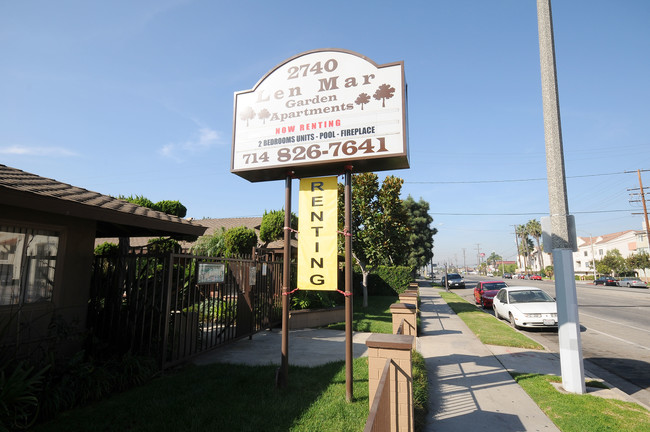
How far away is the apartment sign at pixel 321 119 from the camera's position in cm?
523

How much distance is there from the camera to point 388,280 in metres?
25.6

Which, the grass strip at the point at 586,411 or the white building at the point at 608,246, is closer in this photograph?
the grass strip at the point at 586,411

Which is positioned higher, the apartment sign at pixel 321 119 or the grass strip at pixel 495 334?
the apartment sign at pixel 321 119

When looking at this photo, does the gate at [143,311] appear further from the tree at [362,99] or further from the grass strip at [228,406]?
the tree at [362,99]

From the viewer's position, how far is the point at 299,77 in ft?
19.3

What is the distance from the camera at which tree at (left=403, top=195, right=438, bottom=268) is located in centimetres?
4372

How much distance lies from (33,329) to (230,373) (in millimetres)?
3065

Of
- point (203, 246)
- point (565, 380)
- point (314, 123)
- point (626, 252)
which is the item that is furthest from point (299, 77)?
point (626, 252)

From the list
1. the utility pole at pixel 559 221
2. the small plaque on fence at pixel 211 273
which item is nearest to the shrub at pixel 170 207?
the small plaque on fence at pixel 211 273

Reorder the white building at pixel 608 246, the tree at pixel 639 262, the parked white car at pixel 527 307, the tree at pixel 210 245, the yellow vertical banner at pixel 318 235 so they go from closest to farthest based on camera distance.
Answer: the yellow vertical banner at pixel 318 235 → the parked white car at pixel 527 307 → the tree at pixel 210 245 → the tree at pixel 639 262 → the white building at pixel 608 246

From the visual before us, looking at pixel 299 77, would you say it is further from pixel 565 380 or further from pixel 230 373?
pixel 565 380

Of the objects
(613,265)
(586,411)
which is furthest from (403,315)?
(613,265)

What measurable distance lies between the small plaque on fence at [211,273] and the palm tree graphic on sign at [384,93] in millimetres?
4663

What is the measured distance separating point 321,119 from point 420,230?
42195 mm
